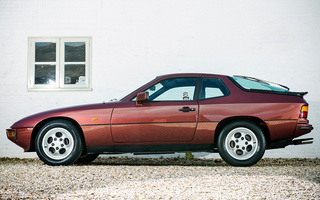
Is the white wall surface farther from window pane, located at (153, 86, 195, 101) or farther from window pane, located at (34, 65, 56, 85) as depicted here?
window pane, located at (153, 86, 195, 101)

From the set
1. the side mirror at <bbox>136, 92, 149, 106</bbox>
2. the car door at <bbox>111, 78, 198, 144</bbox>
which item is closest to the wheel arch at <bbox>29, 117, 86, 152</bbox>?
the car door at <bbox>111, 78, 198, 144</bbox>

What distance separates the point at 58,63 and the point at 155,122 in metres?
4.27

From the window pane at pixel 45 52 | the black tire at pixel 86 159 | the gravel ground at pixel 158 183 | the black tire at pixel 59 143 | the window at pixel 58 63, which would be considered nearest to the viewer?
the gravel ground at pixel 158 183

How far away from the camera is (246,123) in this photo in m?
5.86

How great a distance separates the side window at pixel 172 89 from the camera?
6062 millimetres

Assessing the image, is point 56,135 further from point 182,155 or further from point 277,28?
point 277,28

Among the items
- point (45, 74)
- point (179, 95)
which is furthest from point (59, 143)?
point (45, 74)

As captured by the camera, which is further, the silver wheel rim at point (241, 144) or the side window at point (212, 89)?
the side window at point (212, 89)

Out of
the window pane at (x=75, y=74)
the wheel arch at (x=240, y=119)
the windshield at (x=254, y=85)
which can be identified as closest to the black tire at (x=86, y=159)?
the wheel arch at (x=240, y=119)

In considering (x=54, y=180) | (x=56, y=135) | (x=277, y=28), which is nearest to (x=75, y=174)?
(x=54, y=180)

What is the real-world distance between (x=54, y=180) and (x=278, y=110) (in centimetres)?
346

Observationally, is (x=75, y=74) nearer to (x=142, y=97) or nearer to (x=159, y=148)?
(x=142, y=97)

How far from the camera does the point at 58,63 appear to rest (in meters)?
9.19

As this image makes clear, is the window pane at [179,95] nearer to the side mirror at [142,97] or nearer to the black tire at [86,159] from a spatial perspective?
the side mirror at [142,97]
